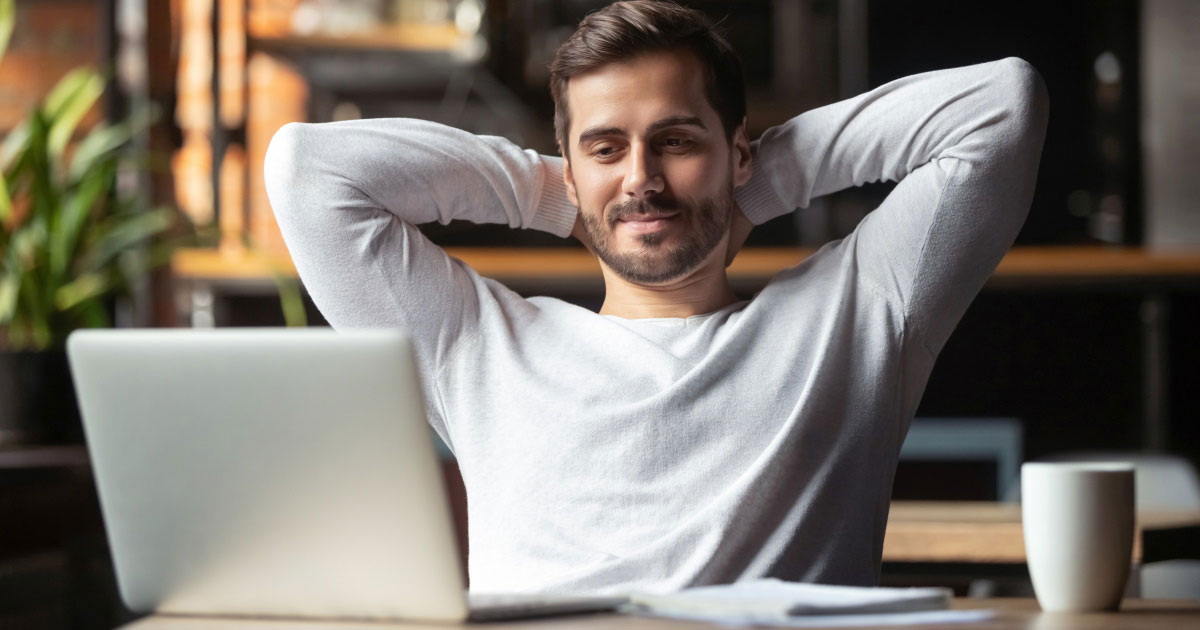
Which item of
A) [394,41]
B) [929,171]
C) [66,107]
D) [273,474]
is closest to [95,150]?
[66,107]

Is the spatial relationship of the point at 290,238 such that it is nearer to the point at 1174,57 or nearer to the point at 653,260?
the point at 653,260

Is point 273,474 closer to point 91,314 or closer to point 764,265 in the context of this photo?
point 91,314

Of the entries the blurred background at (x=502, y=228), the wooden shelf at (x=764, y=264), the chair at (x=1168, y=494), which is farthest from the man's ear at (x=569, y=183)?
the wooden shelf at (x=764, y=264)

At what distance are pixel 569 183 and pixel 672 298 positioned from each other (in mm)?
171

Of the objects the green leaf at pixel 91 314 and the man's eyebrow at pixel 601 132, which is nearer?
the man's eyebrow at pixel 601 132

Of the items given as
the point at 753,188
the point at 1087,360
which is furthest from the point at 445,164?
the point at 1087,360

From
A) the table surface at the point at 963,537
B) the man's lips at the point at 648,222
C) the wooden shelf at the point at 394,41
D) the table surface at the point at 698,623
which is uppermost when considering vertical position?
the wooden shelf at the point at 394,41

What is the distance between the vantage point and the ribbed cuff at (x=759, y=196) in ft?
4.62

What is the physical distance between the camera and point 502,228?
3885 mm

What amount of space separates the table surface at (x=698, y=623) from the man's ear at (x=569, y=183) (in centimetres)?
62

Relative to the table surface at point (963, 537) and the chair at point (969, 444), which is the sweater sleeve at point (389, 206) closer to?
the table surface at point (963, 537)

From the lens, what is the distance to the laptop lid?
30.3 inches

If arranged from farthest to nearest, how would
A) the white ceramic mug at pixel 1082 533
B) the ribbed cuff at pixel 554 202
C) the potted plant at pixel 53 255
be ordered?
1. the potted plant at pixel 53 255
2. the ribbed cuff at pixel 554 202
3. the white ceramic mug at pixel 1082 533

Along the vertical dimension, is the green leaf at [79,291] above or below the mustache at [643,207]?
below
